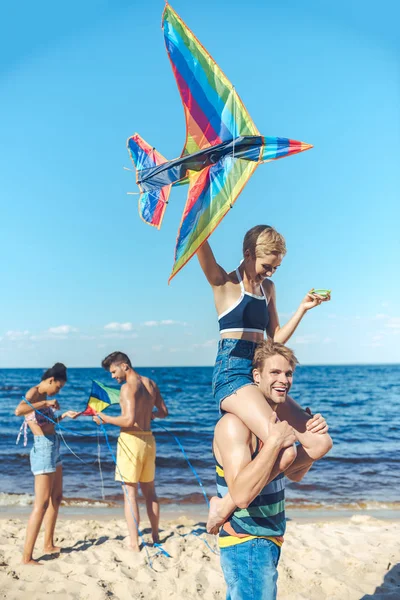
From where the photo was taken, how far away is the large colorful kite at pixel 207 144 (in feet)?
9.30

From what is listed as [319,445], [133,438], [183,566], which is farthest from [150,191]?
[183,566]

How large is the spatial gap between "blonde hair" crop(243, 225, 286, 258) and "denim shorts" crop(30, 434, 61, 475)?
3.72 meters

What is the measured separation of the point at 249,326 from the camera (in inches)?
113

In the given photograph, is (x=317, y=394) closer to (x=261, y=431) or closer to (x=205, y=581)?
(x=205, y=581)

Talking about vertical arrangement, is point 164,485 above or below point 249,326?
below

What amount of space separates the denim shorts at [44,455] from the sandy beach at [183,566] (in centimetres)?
94

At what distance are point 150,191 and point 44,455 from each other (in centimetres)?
335

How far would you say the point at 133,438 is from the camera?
6.10 metres

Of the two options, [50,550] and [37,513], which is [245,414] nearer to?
[37,513]

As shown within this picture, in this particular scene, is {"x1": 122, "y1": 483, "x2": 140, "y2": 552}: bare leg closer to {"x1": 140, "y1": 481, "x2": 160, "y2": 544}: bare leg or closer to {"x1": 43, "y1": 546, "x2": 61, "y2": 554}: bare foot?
{"x1": 140, "y1": 481, "x2": 160, "y2": 544}: bare leg

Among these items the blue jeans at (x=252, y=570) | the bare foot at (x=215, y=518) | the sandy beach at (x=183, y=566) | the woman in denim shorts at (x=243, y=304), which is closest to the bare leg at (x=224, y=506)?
the bare foot at (x=215, y=518)

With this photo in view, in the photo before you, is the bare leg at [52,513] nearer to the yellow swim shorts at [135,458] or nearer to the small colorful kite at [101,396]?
the yellow swim shorts at [135,458]

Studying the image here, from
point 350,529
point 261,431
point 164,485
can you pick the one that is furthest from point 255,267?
point 164,485

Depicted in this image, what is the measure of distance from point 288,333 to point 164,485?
7.80 meters
